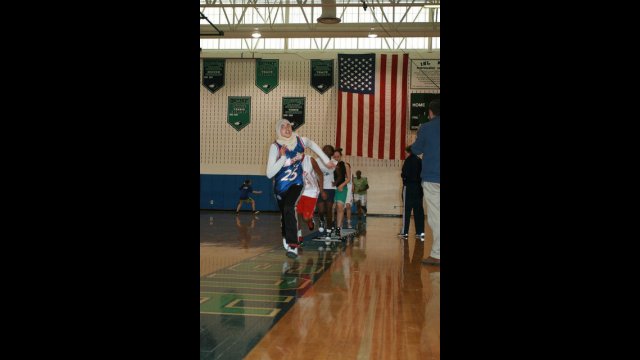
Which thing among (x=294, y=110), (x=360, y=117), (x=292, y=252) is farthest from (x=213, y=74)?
(x=292, y=252)

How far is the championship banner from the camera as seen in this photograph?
1759cm

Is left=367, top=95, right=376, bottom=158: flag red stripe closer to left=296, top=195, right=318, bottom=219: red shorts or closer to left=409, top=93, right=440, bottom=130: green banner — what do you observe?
left=409, top=93, right=440, bottom=130: green banner

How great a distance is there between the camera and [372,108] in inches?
668

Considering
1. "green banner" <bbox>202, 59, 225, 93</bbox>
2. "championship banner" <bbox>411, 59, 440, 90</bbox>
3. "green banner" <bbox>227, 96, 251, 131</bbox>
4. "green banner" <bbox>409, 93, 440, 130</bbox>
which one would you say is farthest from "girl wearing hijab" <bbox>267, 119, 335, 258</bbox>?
"green banner" <bbox>202, 59, 225, 93</bbox>

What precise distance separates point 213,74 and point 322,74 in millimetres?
3847

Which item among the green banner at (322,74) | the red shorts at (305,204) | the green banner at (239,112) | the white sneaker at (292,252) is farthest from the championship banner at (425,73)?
the white sneaker at (292,252)

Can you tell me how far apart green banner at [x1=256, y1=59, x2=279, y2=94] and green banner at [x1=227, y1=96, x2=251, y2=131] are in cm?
70

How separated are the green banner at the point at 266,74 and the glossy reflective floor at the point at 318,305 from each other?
39.4ft

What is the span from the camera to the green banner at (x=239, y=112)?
18.8 meters

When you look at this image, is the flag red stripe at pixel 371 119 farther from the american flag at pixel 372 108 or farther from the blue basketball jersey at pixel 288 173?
the blue basketball jersey at pixel 288 173

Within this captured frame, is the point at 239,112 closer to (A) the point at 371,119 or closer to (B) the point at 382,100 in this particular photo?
(A) the point at 371,119
